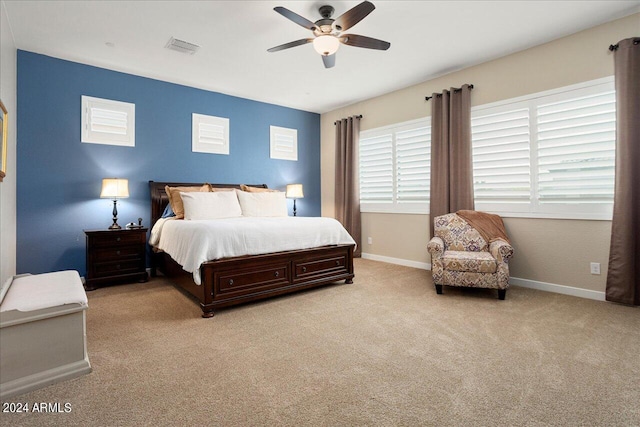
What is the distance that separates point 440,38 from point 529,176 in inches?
75.4

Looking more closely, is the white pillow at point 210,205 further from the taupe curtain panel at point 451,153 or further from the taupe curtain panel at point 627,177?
the taupe curtain panel at point 627,177

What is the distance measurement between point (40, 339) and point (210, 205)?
2.48 metres

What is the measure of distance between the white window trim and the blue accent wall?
58 cm

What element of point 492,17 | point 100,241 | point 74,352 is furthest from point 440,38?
point 100,241

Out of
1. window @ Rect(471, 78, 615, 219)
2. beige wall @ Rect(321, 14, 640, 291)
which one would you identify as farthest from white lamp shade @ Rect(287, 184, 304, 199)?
window @ Rect(471, 78, 615, 219)

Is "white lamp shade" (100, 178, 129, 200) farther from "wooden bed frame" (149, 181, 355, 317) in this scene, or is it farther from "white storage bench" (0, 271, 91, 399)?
"white storage bench" (0, 271, 91, 399)

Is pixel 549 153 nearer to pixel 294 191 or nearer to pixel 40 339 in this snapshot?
pixel 294 191

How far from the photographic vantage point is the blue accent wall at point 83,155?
3.84 m

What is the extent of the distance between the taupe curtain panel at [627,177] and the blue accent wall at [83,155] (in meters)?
4.95

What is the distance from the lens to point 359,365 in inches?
80.7

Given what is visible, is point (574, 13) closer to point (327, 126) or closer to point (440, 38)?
point (440, 38)

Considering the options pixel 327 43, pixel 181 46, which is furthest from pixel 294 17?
pixel 181 46

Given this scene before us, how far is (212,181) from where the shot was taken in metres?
5.31

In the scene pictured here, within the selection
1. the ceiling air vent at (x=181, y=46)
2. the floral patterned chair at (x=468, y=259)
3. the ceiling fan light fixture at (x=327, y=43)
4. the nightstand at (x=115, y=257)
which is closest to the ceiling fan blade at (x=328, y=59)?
the ceiling fan light fixture at (x=327, y=43)
